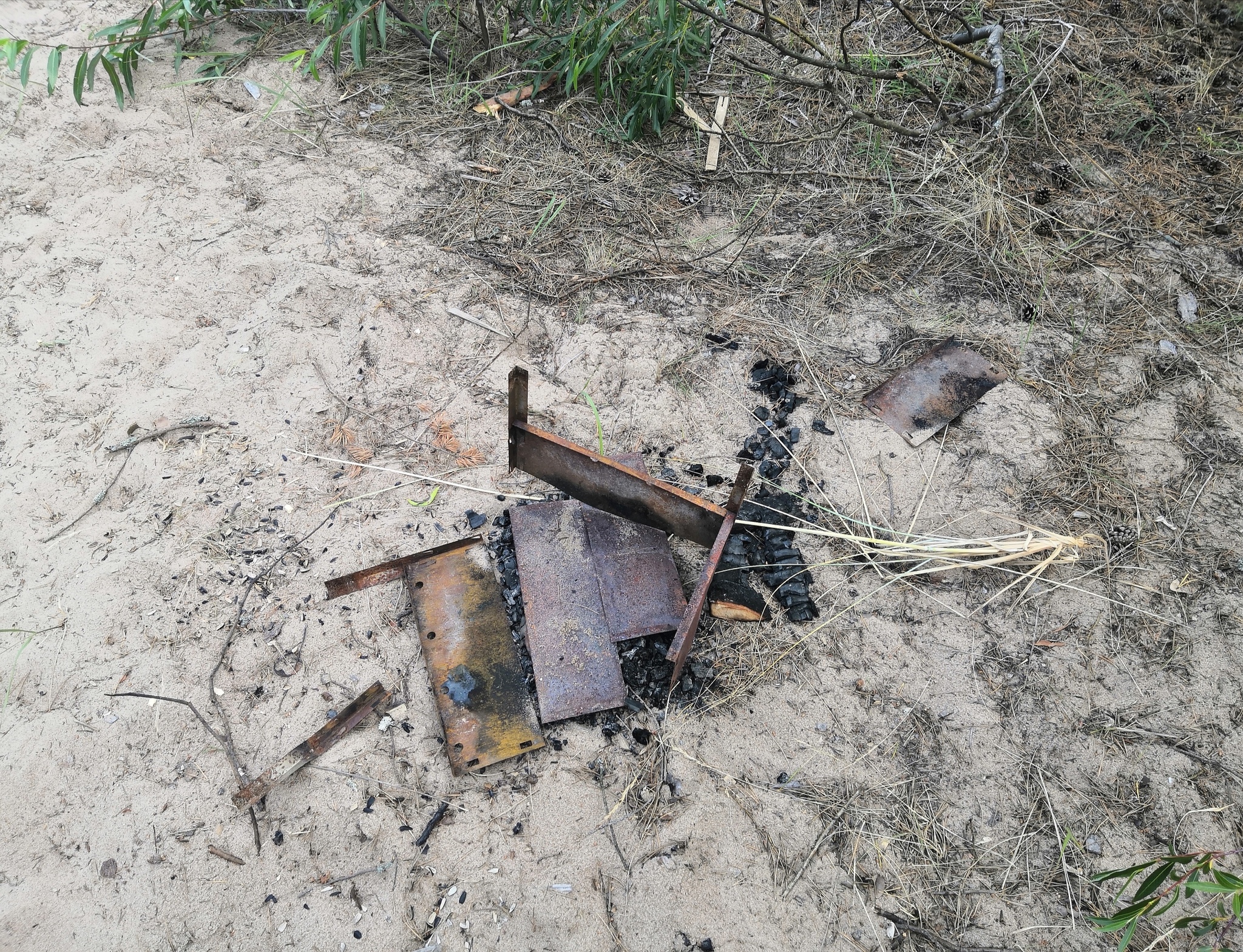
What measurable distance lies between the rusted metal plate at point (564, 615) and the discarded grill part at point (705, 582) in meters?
0.25

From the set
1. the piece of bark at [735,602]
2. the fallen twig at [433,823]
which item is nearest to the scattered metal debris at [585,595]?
the piece of bark at [735,602]

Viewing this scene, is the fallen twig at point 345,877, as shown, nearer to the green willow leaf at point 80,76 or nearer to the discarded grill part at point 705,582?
the discarded grill part at point 705,582

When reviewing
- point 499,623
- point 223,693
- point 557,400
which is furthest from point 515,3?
point 223,693

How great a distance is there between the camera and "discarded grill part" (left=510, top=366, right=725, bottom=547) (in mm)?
2371

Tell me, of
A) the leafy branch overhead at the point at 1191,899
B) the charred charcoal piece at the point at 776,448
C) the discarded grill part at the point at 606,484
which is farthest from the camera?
the charred charcoal piece at the point at 776,448

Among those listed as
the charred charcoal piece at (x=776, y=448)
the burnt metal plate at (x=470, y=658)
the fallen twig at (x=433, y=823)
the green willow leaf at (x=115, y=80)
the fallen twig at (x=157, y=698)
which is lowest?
the fallen twig at (x=433, y=823)

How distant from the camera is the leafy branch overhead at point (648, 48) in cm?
Answer: 372

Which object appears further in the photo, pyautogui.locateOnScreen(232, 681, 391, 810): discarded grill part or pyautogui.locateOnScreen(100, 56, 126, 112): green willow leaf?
pyautogui.locateOnScreen(100, 56, 126, 112): green willow leaf

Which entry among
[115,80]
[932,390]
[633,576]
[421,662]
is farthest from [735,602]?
[115,80]

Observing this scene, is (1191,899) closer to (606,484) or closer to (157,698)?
(606,484)

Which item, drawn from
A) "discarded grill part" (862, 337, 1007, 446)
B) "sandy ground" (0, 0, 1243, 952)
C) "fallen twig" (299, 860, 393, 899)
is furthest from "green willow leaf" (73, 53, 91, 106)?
"discarded grill part" (862, 337, 1007, 446)

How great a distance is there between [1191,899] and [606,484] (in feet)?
6.90

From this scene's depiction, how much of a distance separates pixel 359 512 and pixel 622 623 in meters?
1.08

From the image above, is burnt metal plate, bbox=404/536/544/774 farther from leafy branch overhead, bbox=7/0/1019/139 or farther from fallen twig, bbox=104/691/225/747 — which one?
leafy branch overhead, bbox=7/0/1019/139
